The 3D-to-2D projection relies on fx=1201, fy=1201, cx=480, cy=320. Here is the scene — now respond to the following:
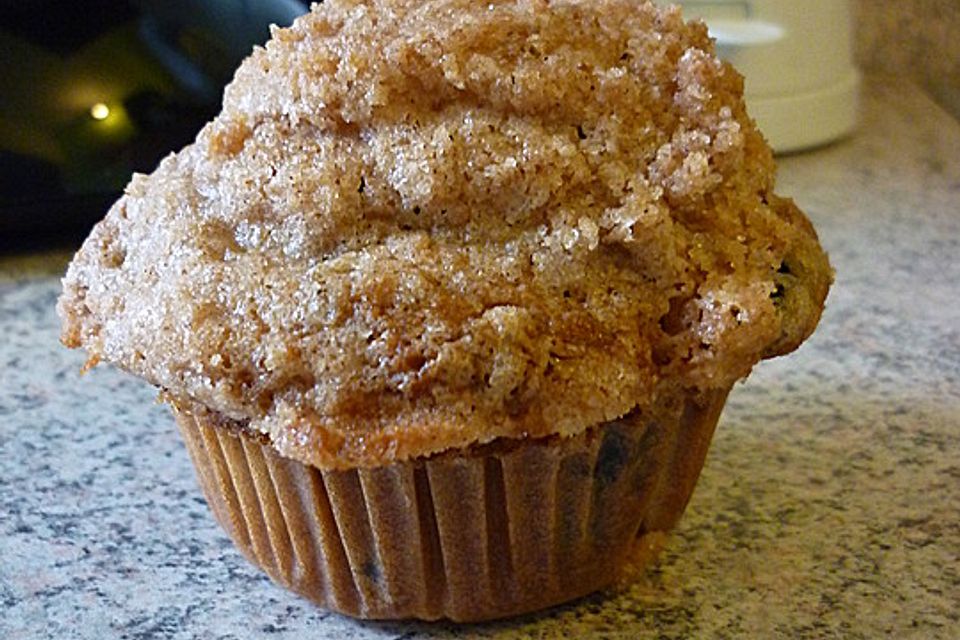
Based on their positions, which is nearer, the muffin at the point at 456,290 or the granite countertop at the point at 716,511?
the muffin at the point at 456,290

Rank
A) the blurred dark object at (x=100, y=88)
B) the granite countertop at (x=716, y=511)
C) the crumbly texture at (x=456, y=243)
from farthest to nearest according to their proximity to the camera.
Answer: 1. the blurred dark object at (x=100, y=88)
2. the granite countertop at (x=716, y=511)
3. the crumbly texture at (x=456, y=243)

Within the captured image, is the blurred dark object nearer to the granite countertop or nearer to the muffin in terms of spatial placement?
the granite countertop

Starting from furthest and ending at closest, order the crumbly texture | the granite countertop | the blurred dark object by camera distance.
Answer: the blurred dark object
the granite countertop
the crumbly texture

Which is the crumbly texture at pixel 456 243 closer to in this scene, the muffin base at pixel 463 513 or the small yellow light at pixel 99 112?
the muffin base at pixel 463 513

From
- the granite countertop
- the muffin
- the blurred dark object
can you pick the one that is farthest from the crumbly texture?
the blurred dark object

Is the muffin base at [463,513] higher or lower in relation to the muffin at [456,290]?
lower

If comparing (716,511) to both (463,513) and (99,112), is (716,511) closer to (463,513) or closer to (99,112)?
(463,513)

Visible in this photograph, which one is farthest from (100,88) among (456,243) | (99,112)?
(456,243)

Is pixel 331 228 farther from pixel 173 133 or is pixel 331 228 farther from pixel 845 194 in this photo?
pixel 845 194

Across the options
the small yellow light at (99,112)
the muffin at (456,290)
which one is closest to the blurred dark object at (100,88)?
the small yellow light at (99,112)
